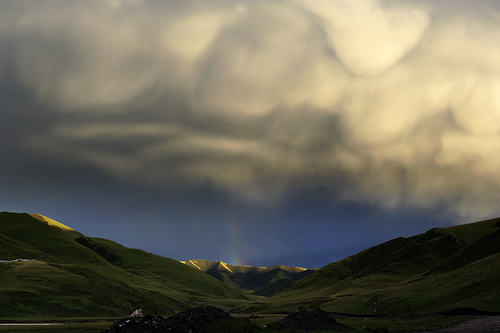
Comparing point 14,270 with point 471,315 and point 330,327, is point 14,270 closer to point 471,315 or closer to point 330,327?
point 330,327

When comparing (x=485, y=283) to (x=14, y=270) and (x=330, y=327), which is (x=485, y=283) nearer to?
(x=330, y=327)

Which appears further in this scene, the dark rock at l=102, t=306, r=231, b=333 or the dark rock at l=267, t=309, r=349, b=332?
the dark rock at l=267, t=309, r=349, b=332

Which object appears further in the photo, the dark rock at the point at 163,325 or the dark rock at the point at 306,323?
the dark rock at the point at 306,323

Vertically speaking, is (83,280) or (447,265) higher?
(447,265)

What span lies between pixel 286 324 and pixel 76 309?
88.4m

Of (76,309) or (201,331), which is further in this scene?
(76,309)

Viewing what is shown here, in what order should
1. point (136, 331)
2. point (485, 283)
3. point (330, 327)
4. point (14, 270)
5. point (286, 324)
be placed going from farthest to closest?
point (14, 270)
point (485, 283)
point (330, 327)
point (286, 324)
point (136, 331)

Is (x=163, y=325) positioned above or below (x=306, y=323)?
above

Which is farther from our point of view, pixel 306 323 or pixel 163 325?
pixel 306 323

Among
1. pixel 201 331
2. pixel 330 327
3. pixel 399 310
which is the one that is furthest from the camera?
pixel 399 310

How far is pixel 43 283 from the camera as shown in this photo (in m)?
139

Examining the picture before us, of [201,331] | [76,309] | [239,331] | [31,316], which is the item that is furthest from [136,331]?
[76,309]

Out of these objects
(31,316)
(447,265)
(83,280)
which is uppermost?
(447,265)

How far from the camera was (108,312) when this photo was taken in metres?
130
